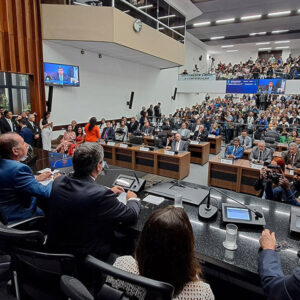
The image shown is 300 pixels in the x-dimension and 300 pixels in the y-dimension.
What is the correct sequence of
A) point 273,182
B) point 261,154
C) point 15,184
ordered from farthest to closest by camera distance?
point 261,154 < point 273,182 < point 15,184

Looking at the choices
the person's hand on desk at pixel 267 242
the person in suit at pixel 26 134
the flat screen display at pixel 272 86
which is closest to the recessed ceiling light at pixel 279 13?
the flat screen display at pixel 272 86

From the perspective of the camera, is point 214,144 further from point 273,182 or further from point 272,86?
point 272,86

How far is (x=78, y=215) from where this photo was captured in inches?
54.8

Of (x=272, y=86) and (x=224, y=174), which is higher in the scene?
(x=272, y=86)

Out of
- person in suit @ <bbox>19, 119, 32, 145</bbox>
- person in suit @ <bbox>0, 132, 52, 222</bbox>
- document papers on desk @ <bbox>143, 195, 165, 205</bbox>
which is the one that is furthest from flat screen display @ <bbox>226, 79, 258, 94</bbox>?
person in suit @ <bbox>0, 132, 52, 222</bbox>

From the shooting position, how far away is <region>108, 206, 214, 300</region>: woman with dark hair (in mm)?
859

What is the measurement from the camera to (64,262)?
1258mm

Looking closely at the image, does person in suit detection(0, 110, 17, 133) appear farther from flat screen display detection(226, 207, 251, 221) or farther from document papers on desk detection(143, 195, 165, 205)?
flat screen display detection(226, 207, 251, 221)

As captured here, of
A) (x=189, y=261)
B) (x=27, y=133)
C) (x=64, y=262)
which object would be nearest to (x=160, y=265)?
(x=189, y=261)

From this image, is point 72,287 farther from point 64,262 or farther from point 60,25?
point 60,25

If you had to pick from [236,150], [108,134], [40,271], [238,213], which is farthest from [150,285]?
[108,134]

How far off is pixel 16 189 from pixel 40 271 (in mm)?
744

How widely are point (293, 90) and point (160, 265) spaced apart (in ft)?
43.6

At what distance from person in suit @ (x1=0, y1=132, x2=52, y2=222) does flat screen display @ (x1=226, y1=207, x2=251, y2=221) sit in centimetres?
143
